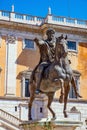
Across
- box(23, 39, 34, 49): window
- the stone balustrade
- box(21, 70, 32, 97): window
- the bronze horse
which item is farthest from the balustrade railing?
the bronze horse

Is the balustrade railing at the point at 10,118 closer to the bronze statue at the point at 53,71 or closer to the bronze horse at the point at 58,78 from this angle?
the bronze statue at the point at 53,71

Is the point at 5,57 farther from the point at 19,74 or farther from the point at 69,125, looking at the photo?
the point at 69,125

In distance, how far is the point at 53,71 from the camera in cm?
926

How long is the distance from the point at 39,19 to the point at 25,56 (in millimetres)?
3835

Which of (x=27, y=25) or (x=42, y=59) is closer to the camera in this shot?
(x=42, y=59)

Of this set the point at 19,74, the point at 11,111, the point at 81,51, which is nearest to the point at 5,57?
the point at 19,74

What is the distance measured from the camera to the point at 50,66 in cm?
951

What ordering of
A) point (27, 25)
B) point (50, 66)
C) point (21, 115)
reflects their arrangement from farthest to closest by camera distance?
1. point (27, 25)
2. point (21, 115)
3. point (50, 66)

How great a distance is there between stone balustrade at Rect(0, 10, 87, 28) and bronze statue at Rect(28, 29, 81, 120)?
21.6 metres

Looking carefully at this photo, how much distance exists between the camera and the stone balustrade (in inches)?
1228

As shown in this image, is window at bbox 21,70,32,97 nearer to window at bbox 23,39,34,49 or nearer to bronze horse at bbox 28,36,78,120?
window at bbox 23,39,34,49

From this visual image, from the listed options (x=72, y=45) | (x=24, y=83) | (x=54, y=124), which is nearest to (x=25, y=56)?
(x=24, y=83)

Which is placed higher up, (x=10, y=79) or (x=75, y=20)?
(x=75, y=20)

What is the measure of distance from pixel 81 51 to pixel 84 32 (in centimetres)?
181
